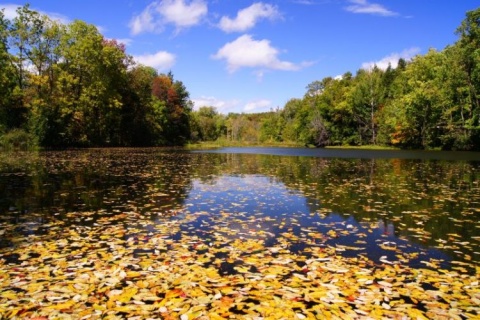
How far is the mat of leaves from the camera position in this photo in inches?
168

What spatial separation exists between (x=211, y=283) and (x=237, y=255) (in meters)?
1.36

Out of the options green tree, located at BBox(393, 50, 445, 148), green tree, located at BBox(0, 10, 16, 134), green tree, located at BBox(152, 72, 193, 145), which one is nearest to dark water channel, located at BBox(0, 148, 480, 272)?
green tree, located at BBox(0, 10, 16, 134)

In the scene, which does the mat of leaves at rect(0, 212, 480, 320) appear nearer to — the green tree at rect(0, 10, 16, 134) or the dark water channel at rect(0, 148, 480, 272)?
the dark water channel at rect(0, 148, 480, 272)

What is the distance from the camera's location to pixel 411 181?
17625 millimetres

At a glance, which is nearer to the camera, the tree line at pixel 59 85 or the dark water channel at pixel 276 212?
the dark water channel at pixel 276 212

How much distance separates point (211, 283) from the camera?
5.09 meters

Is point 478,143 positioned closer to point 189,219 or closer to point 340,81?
point 340,81

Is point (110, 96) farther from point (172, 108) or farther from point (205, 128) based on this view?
point (205, 128)

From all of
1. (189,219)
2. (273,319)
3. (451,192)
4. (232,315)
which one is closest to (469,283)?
(273,319)

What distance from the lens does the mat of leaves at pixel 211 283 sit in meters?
4.28

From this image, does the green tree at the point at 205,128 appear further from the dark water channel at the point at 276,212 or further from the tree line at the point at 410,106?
the dark water channel at the point at 276,212

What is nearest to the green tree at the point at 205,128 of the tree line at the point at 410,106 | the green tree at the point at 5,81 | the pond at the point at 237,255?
the tree line at the point at 410,106

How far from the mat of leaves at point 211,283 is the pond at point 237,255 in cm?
2

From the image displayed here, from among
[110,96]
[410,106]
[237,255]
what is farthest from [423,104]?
[237,255]
